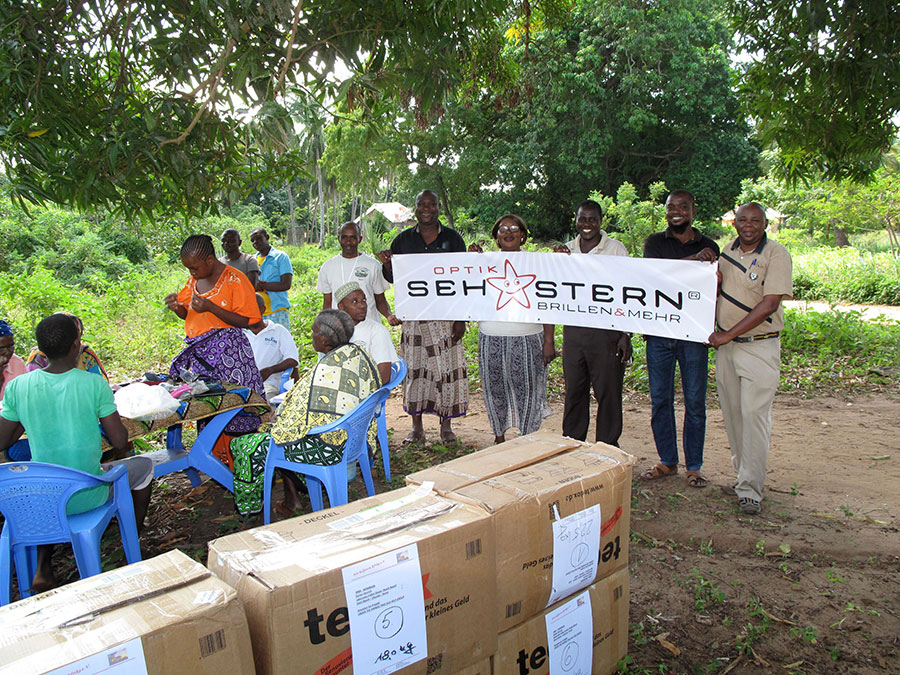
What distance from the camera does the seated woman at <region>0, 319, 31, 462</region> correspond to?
3.78 meters

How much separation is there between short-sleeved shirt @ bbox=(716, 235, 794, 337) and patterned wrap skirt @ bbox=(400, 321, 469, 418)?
216 centimetres

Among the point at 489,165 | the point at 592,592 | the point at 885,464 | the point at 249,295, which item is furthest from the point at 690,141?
the point at 592,592

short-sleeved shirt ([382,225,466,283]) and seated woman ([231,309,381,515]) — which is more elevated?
short-sleeved shirt ([382,225,466,283])

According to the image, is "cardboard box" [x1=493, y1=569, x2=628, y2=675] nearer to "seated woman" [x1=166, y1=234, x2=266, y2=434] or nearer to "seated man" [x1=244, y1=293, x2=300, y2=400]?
"seated woman" [x1=166, y1=234, x2=266, y2=434]

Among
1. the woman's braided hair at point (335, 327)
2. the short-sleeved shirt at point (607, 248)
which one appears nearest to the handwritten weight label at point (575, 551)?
the woman's braided hair at point (335, 327)

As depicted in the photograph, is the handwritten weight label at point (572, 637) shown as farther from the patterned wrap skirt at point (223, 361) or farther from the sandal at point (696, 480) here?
the patterned wrap skirt at point (223, 361)

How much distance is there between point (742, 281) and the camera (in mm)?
4281

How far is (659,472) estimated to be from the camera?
16.3ft

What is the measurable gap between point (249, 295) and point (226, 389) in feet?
2.83

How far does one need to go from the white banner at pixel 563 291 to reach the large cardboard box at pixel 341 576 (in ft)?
9.26

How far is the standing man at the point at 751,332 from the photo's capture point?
4.16 metres

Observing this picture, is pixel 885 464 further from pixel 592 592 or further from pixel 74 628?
pixel 74 628

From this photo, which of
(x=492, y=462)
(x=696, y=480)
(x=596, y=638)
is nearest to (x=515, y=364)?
→ (x=696, y=480)

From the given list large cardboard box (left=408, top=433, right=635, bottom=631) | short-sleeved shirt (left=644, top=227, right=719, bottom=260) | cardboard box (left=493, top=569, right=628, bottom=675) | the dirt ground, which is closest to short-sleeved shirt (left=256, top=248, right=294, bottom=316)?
the dirt ground
